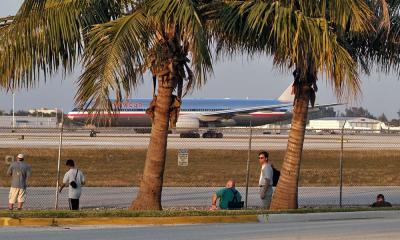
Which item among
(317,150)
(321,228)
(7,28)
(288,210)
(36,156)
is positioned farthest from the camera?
(317,150)

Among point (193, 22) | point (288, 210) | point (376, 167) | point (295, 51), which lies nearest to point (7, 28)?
point (193, 22)

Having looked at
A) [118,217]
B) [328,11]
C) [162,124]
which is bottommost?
[118,217]

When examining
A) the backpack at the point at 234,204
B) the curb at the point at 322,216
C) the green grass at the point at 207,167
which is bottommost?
the curb at the point at 322,216

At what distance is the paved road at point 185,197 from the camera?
20056 mm

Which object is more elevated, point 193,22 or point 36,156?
point 193,22

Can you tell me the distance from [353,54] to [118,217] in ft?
22.1

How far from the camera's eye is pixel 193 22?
14.4 m

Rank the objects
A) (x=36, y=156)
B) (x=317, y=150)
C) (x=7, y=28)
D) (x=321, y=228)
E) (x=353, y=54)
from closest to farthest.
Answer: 1. (x=321, y=228)
2. (x=7, y=28)
3. (x=353, y=54)
4. (x=36, y=156)
5. (x=317, y=150)

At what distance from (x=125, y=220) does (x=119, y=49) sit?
302 cm

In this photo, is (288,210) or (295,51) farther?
(288,210)

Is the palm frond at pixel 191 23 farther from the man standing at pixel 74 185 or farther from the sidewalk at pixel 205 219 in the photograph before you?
the man standing at pixel 74 185

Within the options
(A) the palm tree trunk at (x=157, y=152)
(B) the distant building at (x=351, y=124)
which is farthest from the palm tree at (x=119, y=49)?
(B) the distant building at (x=351, y=124)

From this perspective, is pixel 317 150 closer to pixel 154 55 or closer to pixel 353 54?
pixel 353 54

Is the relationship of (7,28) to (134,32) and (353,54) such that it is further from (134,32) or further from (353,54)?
(353,54)
